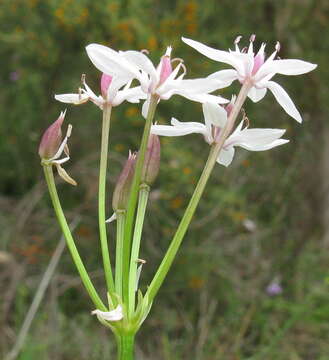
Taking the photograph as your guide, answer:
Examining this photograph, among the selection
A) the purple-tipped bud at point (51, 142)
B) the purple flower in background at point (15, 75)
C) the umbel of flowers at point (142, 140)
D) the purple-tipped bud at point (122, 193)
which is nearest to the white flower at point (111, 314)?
the umbel of flowers at point (142, 140)

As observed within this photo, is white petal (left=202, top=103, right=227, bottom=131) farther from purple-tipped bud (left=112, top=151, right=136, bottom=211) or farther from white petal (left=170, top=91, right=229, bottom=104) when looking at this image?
purple-tipped bud (left=112, top=151, right=136, bottom=211)

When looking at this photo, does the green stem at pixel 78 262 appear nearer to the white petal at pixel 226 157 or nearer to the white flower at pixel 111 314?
the white flower at pixel 111 314

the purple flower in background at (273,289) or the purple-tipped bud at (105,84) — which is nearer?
the purple-tipped bud at (105,84)

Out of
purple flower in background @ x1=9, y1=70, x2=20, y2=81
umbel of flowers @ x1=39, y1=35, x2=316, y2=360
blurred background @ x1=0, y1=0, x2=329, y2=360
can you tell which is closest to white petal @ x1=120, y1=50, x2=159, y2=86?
umbel of flowers @ x1=39, y1=35, x2=316, y2=360

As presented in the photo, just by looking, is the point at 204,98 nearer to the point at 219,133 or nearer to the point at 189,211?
the point at 219,133

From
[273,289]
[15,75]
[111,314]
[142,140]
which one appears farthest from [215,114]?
[15,75]
